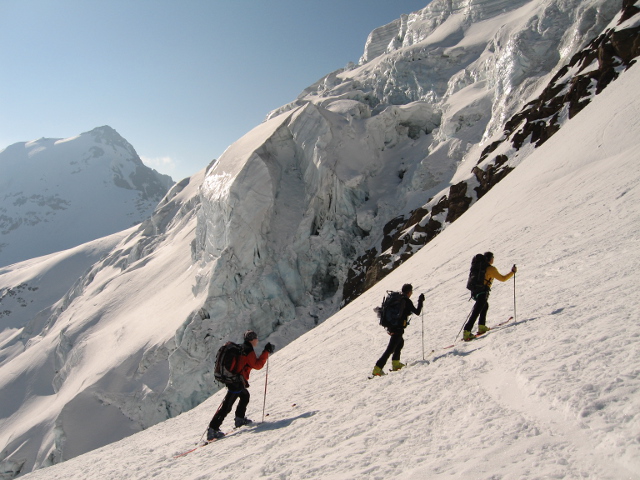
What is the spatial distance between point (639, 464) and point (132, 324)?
110 feet

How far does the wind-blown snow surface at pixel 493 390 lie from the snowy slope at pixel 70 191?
5567 inches

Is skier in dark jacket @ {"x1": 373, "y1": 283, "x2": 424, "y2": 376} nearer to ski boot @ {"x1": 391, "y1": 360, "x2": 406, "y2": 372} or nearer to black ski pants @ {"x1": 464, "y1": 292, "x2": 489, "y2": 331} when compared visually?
ski boot @ {"x1": 391, "y1": 360, "x2": 406, "y2": 372}

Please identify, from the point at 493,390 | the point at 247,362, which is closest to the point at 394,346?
the point at 247,362

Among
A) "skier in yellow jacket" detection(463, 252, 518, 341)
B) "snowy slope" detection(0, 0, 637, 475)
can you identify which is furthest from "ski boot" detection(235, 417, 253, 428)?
"snowy slope" detection(0, 0, 637, 475)

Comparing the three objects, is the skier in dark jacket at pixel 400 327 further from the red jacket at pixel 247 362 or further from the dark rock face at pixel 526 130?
the dark rock face at pixel 526 130

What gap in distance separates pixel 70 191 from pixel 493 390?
181 meters

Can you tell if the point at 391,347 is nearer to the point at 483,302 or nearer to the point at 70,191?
the point at 483,302

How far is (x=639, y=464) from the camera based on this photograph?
2418 millimetres

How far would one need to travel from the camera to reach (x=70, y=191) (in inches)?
6152

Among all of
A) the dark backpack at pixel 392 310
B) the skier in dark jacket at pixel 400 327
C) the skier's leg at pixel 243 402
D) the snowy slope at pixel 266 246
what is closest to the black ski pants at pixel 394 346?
the skier in dark jacket at pixel 400 327

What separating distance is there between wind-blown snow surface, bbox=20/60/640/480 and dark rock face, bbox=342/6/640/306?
9920mm

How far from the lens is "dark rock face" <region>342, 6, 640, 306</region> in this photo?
19984 millimetres

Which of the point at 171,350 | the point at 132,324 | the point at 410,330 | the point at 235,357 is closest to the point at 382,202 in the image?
the point at 171,350

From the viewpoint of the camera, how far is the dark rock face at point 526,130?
787 inches
